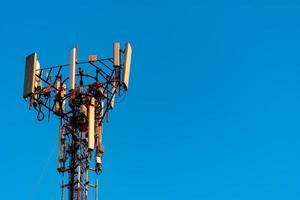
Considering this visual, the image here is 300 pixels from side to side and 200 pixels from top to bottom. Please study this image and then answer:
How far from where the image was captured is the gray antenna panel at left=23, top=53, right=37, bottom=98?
1398 inches

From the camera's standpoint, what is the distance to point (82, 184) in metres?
34.5

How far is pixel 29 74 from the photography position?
36.0m

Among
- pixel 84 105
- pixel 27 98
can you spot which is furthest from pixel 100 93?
pixel 27 98

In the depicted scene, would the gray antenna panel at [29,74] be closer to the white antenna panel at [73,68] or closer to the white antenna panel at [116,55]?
the white antenna panel at [73,68]

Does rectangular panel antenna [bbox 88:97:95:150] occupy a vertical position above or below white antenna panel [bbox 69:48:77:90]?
below

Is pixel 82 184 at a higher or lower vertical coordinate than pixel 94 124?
lower

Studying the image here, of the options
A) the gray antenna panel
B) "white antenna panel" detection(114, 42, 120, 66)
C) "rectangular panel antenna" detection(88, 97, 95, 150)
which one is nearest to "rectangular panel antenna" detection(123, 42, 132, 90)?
"white antenna panel" detection(114, 42, 120, 66)

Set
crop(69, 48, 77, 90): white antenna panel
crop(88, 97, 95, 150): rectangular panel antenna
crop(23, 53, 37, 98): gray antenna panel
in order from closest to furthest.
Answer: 1. crop(88, 97, 95, 150): rectangular panel antenna
2. crop(69, 48, 77, 90): white antenna panel
3. crop(23, 53, 37, 98): gray antenna panel

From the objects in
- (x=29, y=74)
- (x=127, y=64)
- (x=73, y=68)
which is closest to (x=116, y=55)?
(x=127, y=64)

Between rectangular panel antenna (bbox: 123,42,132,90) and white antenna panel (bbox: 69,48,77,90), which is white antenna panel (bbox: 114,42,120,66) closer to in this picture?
rectangular panel antenna (bbox: 123,42,132,90)

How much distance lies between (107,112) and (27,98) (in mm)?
3913

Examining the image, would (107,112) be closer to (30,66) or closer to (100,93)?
(100,93)

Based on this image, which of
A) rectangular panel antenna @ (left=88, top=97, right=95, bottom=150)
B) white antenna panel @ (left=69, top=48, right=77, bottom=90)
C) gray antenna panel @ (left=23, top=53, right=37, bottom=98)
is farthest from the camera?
gray antenna panel @ (left=23, top=53, right=37, bottom=98)

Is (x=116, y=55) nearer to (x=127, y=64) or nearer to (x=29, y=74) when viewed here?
(x=127, y=64)
